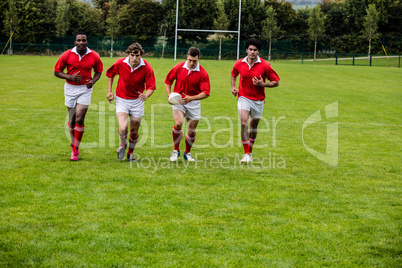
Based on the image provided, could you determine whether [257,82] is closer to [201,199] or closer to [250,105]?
[250,105]

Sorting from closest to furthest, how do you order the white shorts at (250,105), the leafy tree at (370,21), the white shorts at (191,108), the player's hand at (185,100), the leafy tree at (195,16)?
the player's hand at (185,100) < the white shorts at (191,108) < the white shorts at (250,105) < the leafy tree at (195,16) < the leafy tree at (370,21)

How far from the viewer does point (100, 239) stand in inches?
195

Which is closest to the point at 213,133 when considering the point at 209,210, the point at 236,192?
the point at 236,192

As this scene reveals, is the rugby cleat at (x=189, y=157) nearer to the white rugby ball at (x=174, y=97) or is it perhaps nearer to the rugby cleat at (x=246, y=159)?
the rugby cleat at (x=246, y=159)

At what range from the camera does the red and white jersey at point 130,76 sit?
27.6 ft

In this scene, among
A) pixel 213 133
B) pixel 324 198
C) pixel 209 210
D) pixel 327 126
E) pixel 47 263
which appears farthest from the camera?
pixel 327 126

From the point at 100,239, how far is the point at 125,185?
213 cm

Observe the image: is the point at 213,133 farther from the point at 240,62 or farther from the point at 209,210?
the point at 209,210

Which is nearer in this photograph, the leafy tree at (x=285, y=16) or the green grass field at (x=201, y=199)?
the green grass field at (x=201, y=199)

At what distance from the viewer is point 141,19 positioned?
64.4 metres

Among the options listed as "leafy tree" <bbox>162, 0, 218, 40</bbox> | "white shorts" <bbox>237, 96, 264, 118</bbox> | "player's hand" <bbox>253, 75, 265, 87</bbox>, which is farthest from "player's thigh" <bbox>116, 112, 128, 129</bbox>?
"leafy tree" <bbox>162, 0, 218, 40</bbox>

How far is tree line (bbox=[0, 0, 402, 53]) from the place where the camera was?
190ft

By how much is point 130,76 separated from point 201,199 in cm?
310

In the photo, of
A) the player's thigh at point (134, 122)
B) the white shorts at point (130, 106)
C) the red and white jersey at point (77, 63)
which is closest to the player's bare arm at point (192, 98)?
the white shorts at point (130, 106)
